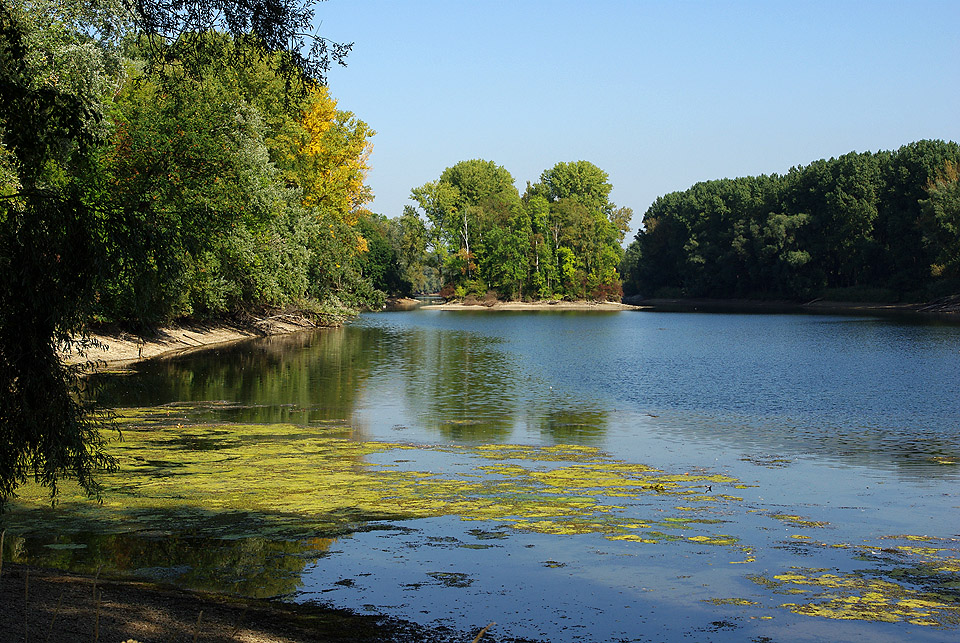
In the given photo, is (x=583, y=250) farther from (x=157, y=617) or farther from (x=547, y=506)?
(x=157, y=617)

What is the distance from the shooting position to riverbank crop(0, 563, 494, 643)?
8.67 metres

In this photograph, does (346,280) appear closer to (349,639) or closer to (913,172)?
(349,639)

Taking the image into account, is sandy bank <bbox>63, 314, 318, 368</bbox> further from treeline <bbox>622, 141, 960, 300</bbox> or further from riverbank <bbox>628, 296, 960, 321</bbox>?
treeline <bbox>622, 141, 960, 300</bbox>

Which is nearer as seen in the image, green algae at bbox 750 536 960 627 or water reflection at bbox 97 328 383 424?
green algae at bbox 750 536 960 627

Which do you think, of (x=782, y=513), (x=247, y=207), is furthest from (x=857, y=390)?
(x=247, y=207)

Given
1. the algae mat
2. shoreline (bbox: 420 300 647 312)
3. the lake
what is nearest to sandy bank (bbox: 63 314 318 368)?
the lake

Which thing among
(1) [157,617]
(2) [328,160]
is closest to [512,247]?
(2) [328,160]

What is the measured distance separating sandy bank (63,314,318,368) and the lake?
577 cm

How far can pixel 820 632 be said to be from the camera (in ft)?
34.8

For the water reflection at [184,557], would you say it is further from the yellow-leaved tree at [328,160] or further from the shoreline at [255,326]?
the yellow-leaved tree at [328,160]

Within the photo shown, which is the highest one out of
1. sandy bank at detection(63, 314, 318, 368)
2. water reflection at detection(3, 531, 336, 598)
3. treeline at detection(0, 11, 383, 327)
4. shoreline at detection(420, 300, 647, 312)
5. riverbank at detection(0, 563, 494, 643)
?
treeline at detection(0, 11, 383, 327)

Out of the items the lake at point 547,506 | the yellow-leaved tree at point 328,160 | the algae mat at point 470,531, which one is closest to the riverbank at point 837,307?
the yellow-leaved tree at point 328,160

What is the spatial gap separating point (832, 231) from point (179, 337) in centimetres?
10403

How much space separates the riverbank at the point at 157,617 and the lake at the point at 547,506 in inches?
23.7
